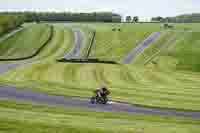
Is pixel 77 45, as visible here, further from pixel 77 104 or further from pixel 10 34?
pixel 77 104

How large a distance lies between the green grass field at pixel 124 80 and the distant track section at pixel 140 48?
5.16 feet

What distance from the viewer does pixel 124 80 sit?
53219 mm

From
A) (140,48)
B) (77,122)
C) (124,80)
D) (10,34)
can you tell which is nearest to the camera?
(77,122)

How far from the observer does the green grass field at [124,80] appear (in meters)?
26.4

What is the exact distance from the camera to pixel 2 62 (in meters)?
74.6

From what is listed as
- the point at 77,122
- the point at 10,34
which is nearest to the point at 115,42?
the point at 10,34

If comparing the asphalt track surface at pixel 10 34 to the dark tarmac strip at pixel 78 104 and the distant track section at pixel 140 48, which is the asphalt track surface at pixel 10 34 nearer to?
the distant track section at pixel 140 48

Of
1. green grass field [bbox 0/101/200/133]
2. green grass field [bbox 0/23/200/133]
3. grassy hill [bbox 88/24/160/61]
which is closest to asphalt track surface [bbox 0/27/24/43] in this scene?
green grass field [bbox 0/23/200/133]

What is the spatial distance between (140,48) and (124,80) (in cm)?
3225

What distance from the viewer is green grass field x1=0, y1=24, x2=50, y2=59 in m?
87.2

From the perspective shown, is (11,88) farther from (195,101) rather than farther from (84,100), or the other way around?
(195,101)

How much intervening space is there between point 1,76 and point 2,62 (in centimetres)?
2119

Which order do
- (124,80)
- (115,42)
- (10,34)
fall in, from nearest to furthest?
1. (124,80)
2. (115,42)
3. (10,34)

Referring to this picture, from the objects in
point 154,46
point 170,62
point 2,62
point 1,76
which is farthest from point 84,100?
point 154,46
